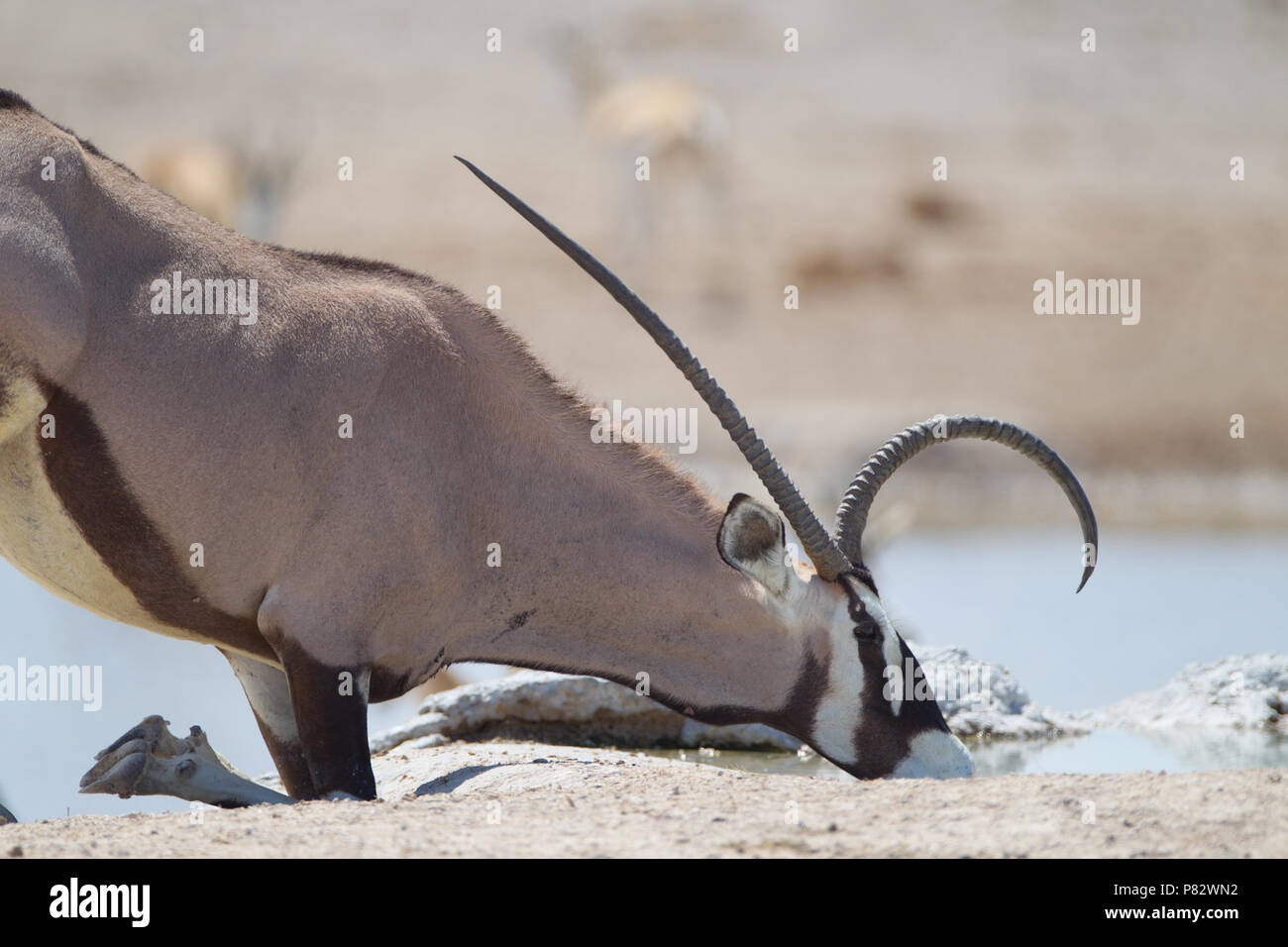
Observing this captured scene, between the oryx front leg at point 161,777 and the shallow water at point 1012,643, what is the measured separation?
4.92 feet

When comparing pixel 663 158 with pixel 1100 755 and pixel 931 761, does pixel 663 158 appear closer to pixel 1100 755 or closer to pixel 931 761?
pixel 1100 755

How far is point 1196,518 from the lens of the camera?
2034cm

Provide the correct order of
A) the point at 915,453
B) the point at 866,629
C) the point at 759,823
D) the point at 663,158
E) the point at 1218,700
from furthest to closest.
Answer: the point at 663,158
the point at 1218,700
the point at 915,453
the point at 866,629
the point at 759,823

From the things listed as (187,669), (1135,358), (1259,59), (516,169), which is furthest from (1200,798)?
(1259,59)

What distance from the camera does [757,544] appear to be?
5988mm

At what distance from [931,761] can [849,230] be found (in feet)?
81.9

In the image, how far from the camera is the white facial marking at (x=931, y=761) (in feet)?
19.8

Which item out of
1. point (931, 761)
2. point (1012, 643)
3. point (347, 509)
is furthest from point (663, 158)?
point (347, 509)

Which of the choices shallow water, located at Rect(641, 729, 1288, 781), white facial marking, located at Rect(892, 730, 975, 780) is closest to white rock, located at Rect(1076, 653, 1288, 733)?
shallow water, located at Rect(641, 729, 1288, 781)

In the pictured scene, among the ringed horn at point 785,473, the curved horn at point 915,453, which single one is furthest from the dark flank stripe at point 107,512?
the curved horn at point 915,453

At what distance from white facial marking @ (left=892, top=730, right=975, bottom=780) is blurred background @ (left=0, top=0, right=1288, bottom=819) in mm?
1435

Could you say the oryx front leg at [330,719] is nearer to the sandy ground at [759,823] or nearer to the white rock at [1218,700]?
the sandy ground at [759,823]
